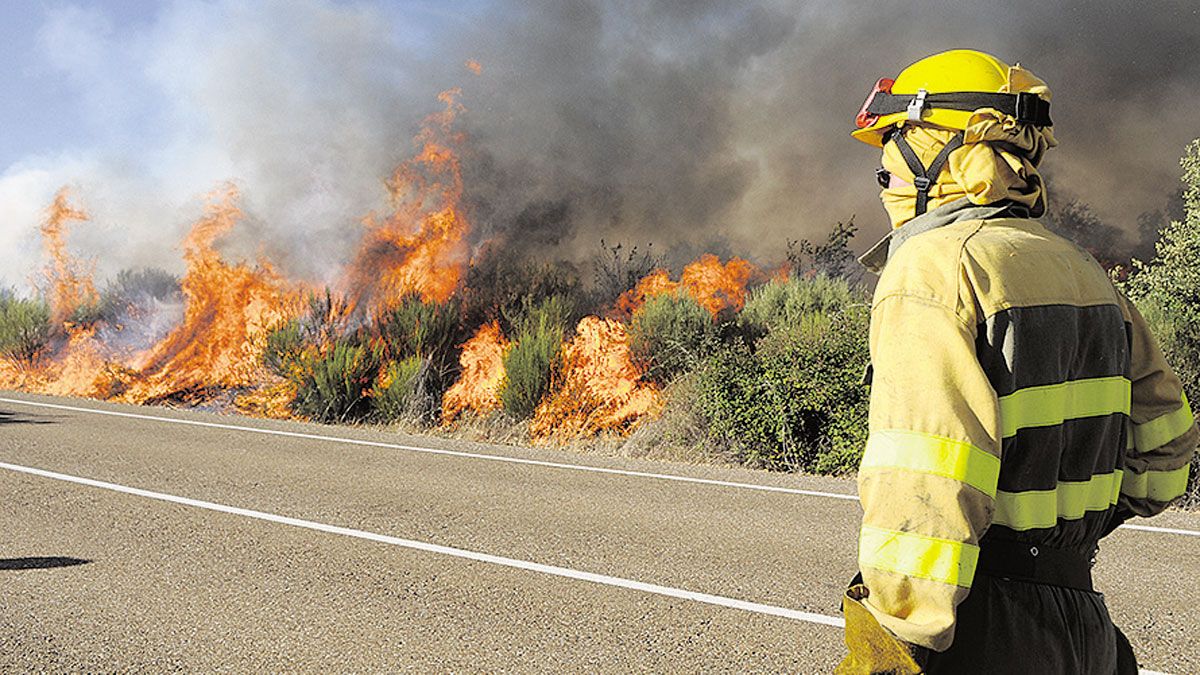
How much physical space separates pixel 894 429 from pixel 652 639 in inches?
112

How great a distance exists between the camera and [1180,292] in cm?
1100

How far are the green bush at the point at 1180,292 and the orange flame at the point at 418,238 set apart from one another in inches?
369

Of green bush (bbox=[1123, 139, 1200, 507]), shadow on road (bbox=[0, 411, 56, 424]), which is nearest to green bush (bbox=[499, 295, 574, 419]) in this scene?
shadow on road (bbox=[0, 411, 56, 424])

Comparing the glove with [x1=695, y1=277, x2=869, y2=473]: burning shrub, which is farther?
[x1=695, y1=277, x2=869, y2=473]: burning shrub

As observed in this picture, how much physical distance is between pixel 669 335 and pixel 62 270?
1343 cm

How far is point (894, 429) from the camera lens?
1694 millimetres

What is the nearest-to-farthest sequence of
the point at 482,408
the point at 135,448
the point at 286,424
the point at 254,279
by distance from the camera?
the point at 135,448 → the point at 286,424 → the point at 482,408 → the point at 254,279

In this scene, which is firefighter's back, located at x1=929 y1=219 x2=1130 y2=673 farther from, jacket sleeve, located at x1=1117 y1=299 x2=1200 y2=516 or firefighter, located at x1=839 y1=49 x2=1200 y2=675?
jacket sleeve, located at x1=1117 y1=299 x2=1200 y2=516

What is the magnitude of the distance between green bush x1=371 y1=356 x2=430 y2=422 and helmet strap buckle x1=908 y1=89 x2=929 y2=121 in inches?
454

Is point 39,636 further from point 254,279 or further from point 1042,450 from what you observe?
point 254,279

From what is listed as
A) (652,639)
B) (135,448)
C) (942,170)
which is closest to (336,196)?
(135,448)

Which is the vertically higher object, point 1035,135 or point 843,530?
point 1035,135

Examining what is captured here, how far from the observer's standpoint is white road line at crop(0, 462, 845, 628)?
4.67 meters

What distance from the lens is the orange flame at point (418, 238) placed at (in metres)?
15.5
